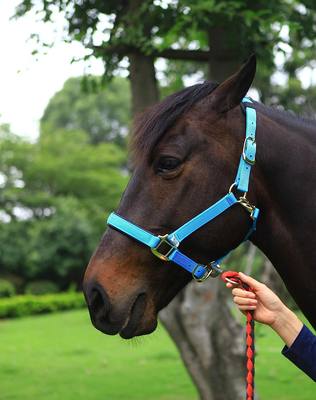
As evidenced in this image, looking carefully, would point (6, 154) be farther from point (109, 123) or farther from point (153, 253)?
point (153, 253)

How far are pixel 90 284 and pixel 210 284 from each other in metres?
3.78

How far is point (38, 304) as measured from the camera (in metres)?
24.7

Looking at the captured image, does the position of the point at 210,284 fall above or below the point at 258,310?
below

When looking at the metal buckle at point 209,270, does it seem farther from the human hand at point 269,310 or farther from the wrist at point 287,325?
the wrist at point 287,325

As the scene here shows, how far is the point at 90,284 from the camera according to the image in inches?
82.3

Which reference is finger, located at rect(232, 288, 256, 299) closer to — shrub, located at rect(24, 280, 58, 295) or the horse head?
the horse head

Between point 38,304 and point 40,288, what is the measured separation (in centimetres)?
291

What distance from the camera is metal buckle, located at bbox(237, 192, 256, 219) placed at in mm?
2145

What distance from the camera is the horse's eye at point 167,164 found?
2.16 m

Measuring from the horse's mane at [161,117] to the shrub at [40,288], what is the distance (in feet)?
85.2

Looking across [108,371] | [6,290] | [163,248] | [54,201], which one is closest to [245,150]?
[163,248]

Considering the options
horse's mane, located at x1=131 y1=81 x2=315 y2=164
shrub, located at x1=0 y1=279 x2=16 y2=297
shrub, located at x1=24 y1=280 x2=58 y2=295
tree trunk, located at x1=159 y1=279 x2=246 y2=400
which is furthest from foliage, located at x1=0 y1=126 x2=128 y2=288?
horse's mane, located at x1=131 y1=81 x2=315 y2=164

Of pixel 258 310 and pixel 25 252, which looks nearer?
pixel 258 310

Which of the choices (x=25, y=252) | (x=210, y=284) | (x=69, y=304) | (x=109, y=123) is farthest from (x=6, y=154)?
(x=210, y=284)
